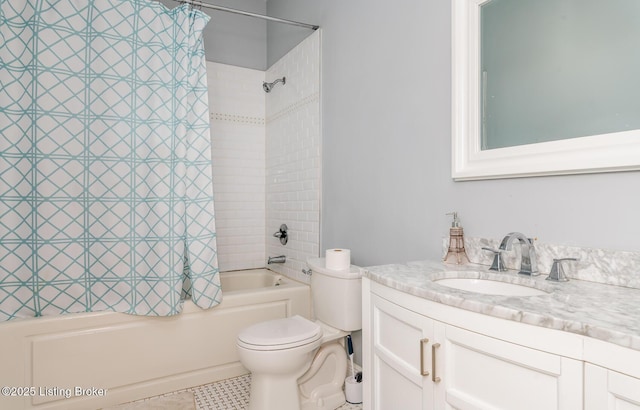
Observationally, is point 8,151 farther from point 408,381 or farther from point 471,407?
point 471,407

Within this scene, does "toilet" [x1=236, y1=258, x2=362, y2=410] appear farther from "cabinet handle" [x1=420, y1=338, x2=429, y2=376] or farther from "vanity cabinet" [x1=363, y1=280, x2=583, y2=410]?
Answer: "cabinet handle" [x1=420, y1=338, x2=429, y2=376]

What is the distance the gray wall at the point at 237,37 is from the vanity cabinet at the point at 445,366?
2.63m

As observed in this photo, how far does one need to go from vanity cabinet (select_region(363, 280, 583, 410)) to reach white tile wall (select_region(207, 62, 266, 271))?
6.61 feet

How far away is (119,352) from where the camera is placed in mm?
1923

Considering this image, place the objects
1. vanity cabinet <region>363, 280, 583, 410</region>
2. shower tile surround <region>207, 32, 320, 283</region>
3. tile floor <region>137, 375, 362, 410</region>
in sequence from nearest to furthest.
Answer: vanity cabinet <region>363, 280, 583, 410</region> → tile floor <region>137, 375, 362, 410</region> → shower tile surround <region>207, 32, 320, 283</region>

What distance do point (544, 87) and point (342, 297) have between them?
123 cm

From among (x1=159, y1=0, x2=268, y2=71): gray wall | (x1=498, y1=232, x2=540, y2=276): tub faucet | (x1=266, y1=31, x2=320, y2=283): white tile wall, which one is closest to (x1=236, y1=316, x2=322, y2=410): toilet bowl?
(x1=266, y1=31, x2=320, y2=283): white tile wall

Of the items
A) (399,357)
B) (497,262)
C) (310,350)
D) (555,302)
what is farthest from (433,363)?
(310,350)

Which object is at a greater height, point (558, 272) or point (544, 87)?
point (544, 87)

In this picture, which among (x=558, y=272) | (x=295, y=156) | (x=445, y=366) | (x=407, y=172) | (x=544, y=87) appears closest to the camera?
(x=445, y=366)

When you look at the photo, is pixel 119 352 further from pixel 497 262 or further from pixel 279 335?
pixel 497 262

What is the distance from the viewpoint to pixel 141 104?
201 centimetres

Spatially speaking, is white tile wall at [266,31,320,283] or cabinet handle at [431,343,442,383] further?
white tile wall at [266,31,320,283]

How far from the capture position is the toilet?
160 cm
